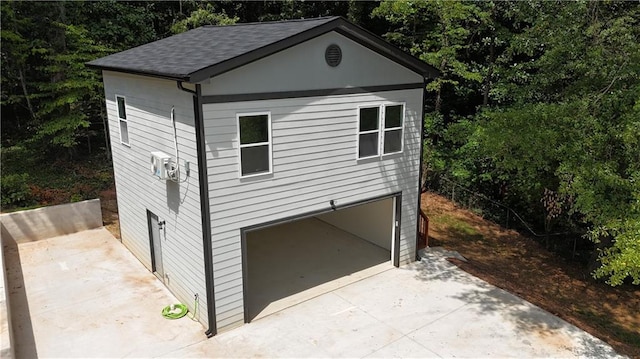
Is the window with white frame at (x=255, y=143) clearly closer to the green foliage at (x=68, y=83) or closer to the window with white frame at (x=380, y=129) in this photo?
the window with white frame at (x=380, y=129)

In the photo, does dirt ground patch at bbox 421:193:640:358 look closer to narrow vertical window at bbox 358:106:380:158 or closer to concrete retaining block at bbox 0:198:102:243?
narrow vertical window at bbox 358:106:380:158

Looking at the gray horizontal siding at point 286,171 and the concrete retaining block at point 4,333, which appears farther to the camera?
the gray horizontal siding at point 286,171

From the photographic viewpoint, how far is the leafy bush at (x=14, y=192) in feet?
45.8

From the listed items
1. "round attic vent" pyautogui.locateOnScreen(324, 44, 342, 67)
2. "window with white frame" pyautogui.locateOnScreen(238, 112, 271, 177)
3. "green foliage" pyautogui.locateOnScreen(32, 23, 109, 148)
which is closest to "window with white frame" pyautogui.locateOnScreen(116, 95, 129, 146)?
"window with white frame" pyautogui.locateOnScreen(238, 112, 271, 177)

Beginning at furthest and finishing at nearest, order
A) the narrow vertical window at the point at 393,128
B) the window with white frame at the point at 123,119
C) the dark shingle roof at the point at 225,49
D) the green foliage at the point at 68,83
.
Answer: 1. the green foliage at the point at 68,83
2. the window with white frame at the point at 123,119
3. the narrow vertical window at the point at 393,128
4. the dark shingle roof at the point at 225,49

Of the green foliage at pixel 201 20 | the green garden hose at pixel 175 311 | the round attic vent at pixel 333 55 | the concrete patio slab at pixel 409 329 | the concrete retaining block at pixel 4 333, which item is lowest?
the concrete patio slab at pixel 409 329

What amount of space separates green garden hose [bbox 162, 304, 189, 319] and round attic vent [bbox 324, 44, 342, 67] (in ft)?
18.6

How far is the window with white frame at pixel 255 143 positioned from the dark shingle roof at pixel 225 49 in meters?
1.05

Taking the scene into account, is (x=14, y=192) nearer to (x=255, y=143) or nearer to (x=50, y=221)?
(x=50, y=221)

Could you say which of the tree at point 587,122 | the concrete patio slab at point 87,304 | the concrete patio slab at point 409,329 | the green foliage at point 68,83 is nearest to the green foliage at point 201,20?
the green foliage at point 68,83

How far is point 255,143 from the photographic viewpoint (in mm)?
8234

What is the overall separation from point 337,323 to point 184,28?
58.9 ft

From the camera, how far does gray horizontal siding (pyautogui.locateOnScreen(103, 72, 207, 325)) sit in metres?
8.16

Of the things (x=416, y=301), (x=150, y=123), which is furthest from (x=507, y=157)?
(x=150, y=123)
